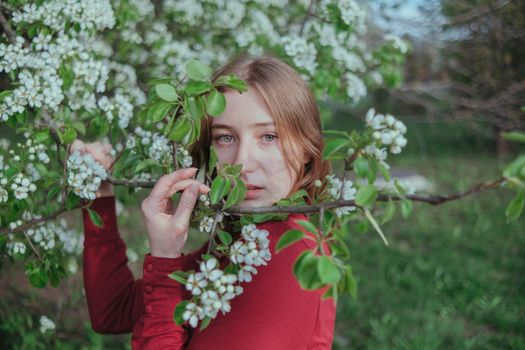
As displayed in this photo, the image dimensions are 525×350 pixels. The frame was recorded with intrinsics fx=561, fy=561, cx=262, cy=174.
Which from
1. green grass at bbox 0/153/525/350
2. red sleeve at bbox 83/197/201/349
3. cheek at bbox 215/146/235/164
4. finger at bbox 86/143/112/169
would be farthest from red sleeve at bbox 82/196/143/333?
green grass at bbox 0/153/525/350

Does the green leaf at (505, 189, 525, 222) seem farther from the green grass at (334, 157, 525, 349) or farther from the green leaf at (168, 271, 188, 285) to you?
the green grass at (334, 157, 525, 349)

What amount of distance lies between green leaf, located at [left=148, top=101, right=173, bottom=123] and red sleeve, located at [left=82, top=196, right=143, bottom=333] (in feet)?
2.10

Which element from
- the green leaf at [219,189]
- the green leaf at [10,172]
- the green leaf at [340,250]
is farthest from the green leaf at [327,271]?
the green leaf at [10,172]

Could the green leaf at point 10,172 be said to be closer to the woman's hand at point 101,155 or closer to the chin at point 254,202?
the woman's hand at point 101,155

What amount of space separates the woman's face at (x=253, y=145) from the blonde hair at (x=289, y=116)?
0.03 m

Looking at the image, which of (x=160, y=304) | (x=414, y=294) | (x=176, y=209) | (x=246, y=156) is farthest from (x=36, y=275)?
(x=414, y=294)

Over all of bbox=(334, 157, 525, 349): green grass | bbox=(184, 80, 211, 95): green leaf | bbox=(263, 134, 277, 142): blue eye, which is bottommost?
bbox=(334, 157, 525, 349): green grass

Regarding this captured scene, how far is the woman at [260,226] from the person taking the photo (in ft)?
4.57

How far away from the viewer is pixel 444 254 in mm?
4648

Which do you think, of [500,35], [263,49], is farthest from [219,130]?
[500,35]

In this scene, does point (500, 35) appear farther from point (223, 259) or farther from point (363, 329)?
point (223, 259)

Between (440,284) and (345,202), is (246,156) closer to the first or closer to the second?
(345,202)

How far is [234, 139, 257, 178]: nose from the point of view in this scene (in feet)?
5.04

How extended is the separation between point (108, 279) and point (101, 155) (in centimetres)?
40
